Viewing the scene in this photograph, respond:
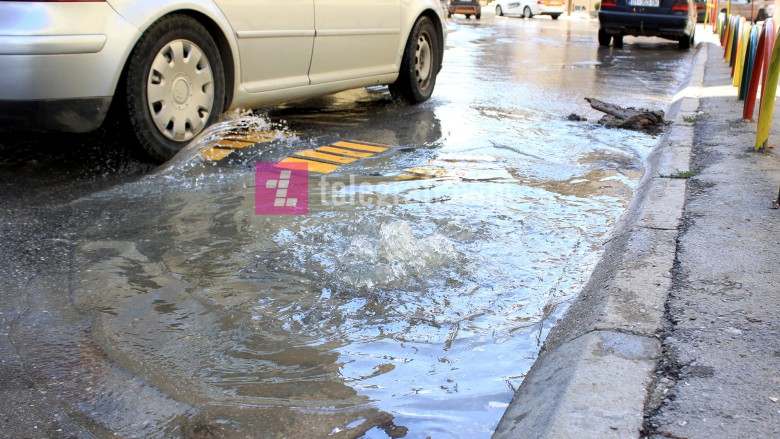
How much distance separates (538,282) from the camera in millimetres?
3117

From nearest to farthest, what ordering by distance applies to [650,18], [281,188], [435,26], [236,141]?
[281,188] → [236,141] → [435,26] → [650,18]

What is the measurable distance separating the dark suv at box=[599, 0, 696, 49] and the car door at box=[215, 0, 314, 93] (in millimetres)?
11738

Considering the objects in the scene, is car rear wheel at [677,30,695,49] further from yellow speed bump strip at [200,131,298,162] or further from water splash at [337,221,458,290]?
water splash at [337,221,458,290]

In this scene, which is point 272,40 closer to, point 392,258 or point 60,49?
point 60,49

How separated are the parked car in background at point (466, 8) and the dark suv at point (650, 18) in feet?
55.1

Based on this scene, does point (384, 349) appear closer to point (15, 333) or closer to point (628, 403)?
point (628, 403)

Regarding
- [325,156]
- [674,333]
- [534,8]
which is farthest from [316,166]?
[534,8]

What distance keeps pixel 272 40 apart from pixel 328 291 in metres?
2.84

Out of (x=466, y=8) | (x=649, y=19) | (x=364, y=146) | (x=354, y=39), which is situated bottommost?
(x=466, y=8)

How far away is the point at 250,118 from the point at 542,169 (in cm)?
230

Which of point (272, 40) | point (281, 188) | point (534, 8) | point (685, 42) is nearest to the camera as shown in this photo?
point (281, 188)

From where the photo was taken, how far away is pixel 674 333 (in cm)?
240

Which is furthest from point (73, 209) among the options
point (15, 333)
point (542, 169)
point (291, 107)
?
point (291, 107)

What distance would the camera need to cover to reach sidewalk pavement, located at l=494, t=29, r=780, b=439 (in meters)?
1.96
